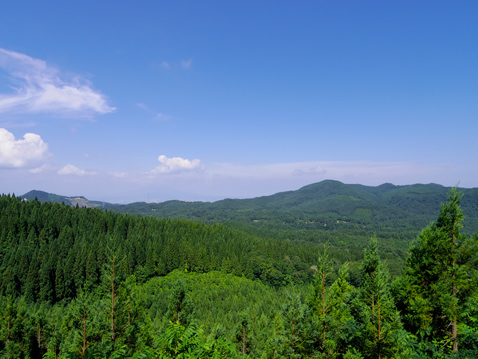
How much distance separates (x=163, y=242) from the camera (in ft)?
316

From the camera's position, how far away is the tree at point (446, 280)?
1658 centimetres

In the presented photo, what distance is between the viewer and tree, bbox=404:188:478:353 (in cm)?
1658

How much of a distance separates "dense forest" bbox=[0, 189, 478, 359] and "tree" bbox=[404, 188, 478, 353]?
7cm

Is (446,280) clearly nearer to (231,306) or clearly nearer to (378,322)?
(378,322)

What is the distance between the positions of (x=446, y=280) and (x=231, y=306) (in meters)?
50.5

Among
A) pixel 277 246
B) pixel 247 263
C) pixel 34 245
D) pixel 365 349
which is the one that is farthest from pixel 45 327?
pixel 277 246

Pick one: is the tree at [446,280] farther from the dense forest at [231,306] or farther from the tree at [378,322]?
the tree at [378,322]

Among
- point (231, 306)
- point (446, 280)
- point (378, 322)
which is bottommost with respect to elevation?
point (231, 306)

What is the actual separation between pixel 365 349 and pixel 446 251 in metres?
8.65

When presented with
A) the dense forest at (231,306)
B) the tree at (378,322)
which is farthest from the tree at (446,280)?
the tree at (378,322)

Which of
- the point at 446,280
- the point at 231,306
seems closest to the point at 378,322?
the point at 446,280

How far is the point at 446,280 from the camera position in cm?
1722

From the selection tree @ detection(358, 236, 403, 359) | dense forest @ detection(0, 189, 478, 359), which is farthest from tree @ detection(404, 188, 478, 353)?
tree @ detection(358, 236, 403, 359)

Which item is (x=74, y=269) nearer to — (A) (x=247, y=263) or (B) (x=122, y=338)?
(A) (x=247, y=263)
